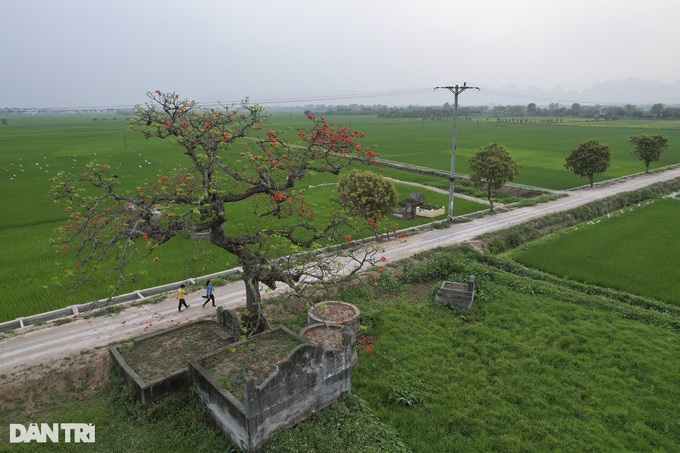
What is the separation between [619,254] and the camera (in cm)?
2159

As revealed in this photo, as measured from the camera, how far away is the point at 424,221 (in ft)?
90.0

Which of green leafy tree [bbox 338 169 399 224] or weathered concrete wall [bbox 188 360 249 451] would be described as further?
green leafy tree [bbox 338 169 399 224]

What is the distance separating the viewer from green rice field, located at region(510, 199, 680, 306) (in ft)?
60.2

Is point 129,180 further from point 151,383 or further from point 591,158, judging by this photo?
point 591,158

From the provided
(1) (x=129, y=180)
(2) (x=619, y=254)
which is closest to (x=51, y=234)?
(1) (x=129, y=180)

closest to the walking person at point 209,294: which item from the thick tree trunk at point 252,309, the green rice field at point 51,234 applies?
the green rice field at point 51,234

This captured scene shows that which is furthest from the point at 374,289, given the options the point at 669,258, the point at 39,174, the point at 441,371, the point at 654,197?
the point at 39,174

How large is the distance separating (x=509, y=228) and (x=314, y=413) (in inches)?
739

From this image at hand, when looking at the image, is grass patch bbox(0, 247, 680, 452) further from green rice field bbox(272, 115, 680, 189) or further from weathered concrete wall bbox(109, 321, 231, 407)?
green rice field bbox(272, 115, 680, 189)

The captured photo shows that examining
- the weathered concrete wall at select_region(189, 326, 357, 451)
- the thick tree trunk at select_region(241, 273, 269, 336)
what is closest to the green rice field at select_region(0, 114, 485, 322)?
the thick tree trunk at select_region(241, 273, 269, 336)

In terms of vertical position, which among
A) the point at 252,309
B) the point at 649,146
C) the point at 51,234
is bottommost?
the point at 51,234

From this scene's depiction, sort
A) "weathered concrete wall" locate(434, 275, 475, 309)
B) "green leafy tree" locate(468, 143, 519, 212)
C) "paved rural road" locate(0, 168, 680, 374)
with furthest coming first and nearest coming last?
"green leafy tree" locate(468, 143, 519, 212)
"weathered concrete wall" locate(434, 275, 475, 309)
"paved rural road" locate(0, 168, 680, 374)

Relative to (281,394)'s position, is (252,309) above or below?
above

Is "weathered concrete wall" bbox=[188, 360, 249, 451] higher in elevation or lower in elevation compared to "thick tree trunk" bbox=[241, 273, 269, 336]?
lower
